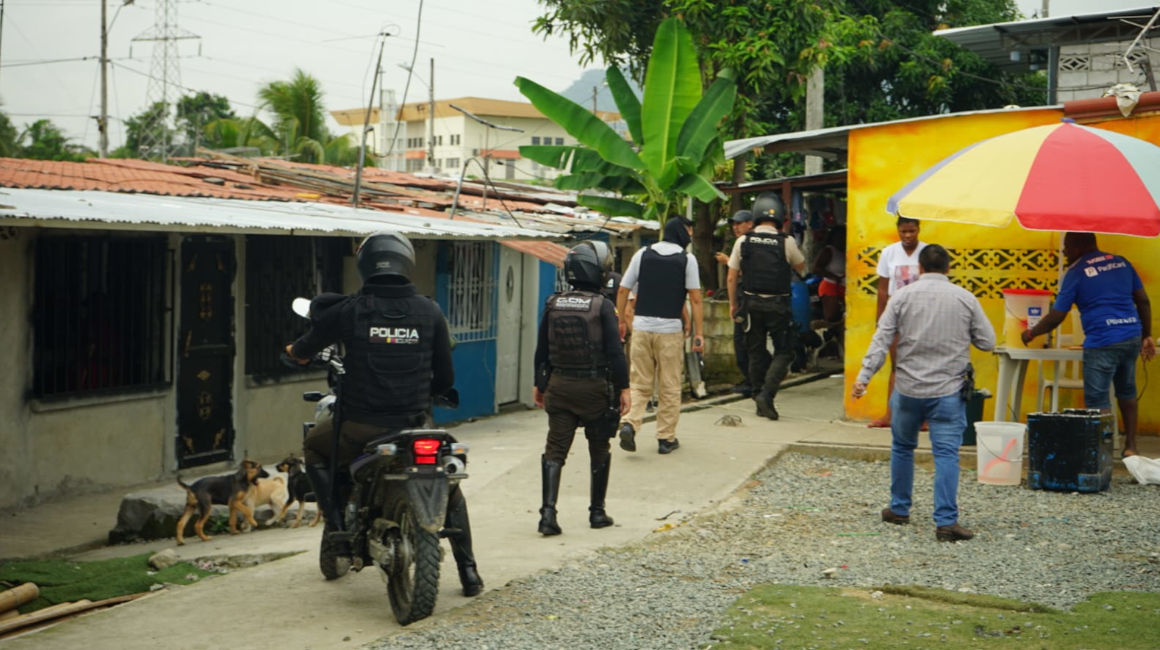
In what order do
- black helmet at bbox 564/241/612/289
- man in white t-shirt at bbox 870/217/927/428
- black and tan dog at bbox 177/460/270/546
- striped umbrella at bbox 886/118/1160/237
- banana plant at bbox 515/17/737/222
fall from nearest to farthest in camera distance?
black helmet at bbox 564/241/612/289, striped umbrella at bbox 886/118/1160/237, black and tan dog at bbox 177/460/270/546, man in white t-shirt at bbox 870/217/927/428, banana plant at bbox 515/17/737/222

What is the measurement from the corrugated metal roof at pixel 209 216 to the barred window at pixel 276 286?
0.38 meters

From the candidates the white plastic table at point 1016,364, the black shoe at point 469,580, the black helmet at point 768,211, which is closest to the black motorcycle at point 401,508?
the black shoe at point 469,580

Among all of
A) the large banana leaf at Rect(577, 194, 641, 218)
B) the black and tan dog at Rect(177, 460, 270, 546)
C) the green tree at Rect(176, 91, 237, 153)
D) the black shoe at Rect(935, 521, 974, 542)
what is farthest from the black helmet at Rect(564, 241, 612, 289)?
the green tree at Rect(176, 91, 237, 153)

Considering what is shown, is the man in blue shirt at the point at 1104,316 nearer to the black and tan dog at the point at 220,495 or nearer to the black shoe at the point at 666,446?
the black shoe at the point at 666,446

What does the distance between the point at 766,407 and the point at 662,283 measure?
8.60 feet

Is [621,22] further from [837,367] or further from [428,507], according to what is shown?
[428,507]

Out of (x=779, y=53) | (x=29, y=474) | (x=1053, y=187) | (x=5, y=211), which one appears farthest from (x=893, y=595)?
(x=779, y=53)

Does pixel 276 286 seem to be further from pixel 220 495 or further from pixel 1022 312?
pixel 1022 312

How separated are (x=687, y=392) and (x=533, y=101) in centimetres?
379

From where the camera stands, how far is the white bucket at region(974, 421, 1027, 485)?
8.73 m

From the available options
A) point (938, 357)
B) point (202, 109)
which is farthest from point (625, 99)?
point (202, 109)

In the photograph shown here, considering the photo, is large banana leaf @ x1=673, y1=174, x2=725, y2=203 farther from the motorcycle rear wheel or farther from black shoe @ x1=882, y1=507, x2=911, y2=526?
the motorcycle rear wheel

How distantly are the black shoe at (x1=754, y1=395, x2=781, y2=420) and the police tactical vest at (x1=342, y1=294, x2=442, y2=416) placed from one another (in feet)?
20.0

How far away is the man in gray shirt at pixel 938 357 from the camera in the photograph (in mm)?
7238
